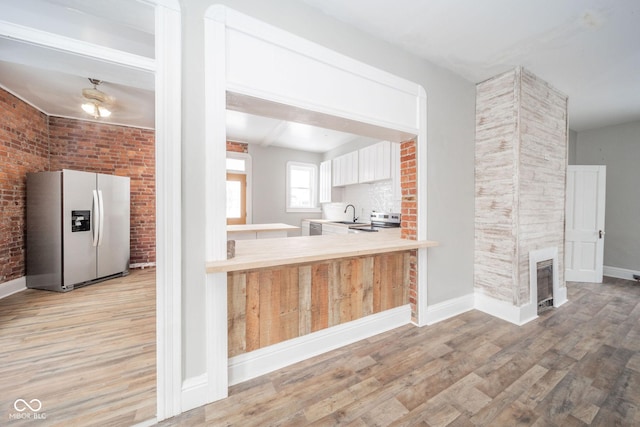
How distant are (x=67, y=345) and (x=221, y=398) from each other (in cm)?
169

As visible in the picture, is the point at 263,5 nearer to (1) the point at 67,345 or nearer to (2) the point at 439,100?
(2) the point at 439,100

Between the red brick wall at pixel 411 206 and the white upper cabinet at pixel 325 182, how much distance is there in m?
3.39

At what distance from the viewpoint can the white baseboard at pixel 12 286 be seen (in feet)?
10.1

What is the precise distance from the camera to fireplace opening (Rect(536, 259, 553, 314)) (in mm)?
2730

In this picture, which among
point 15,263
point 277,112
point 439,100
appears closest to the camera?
point 277,112

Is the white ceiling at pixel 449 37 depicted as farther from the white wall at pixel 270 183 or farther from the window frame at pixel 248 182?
the white wall at pixel 270 183

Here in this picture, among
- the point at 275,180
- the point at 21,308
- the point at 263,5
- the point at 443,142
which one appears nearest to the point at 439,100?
the point at 443,142

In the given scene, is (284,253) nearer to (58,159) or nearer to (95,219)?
(95,219)

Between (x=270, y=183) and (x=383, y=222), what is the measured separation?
120 inches

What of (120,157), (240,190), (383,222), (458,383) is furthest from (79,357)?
(240,190)

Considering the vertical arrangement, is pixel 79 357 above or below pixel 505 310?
below

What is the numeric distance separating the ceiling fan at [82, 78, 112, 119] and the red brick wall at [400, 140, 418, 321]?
147 inches

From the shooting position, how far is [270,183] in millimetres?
5883

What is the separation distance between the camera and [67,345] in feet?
6.84
